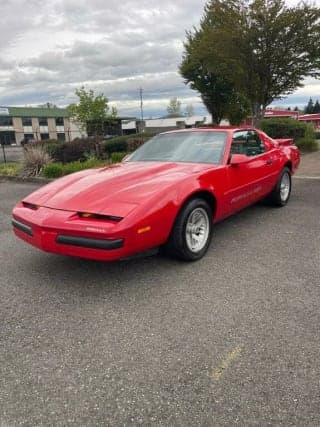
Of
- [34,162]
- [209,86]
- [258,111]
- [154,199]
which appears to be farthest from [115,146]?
[209,86]

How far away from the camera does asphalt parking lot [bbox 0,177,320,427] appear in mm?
1779

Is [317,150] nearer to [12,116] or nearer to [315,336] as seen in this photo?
[315,336]

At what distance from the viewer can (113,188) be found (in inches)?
127

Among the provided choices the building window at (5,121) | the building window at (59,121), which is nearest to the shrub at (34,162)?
the building window at (5,121)

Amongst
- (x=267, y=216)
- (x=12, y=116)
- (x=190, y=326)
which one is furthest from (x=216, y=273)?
(x=12, y=116)

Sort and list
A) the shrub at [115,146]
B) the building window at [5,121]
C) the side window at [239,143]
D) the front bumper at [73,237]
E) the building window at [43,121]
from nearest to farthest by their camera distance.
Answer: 1. the front bumper at [73,237]
2. the side window at [239,143]
3. the shrub at [115,146]
4. the building window at [5,121]
5. the building window at [43,121]

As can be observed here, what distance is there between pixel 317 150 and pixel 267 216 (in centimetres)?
974

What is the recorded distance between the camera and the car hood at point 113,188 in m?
2.98

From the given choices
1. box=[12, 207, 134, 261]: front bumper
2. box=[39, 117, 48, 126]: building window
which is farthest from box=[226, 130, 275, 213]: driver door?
box=[39, 117, 48, 126]: building window

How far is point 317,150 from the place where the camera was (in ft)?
43.9

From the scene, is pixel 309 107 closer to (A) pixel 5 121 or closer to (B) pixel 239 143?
(A) pixel 5 121

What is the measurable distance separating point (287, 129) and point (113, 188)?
13.0 meters

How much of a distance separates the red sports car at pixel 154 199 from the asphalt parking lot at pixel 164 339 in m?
0.41

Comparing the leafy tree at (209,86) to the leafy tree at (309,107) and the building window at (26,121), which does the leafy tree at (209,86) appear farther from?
the leafy tree at (309,107)
